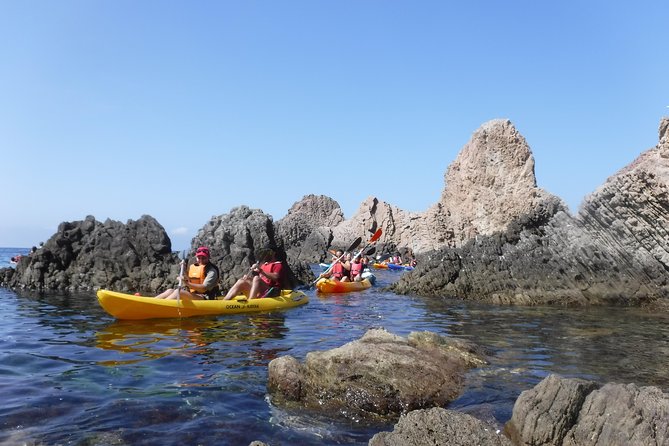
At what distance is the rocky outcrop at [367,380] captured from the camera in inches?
228

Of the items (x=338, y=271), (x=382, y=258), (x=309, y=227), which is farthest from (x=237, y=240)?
(x=309, y=227)

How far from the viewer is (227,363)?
8117 mm

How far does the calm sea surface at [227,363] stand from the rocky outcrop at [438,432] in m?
1.00

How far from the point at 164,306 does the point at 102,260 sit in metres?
11.3

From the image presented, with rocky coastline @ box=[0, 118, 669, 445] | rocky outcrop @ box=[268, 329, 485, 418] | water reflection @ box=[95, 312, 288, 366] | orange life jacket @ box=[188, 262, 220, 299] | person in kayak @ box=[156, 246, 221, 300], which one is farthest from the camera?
orange life jacket @ box=[188, 262, 220, 299]

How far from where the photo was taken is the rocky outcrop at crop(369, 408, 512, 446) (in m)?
4.00

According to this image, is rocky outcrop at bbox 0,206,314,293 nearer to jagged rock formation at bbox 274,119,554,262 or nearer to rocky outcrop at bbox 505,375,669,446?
rocky outcrop at bbox 505,375,669,446

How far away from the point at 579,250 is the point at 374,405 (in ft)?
42.8

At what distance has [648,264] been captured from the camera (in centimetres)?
1526

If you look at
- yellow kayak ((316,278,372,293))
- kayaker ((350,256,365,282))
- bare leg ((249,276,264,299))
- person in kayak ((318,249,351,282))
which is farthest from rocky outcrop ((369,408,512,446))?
kayaker ((350,256,365,282))

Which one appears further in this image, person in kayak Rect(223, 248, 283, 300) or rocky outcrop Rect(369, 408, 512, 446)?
person in kayak Rect(223, 248, 283, 300)

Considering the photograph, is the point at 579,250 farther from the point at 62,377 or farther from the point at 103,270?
the point at 103,270

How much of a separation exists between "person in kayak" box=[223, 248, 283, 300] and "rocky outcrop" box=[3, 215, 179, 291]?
6.88 m

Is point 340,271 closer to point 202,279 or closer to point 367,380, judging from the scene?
point 202,279
